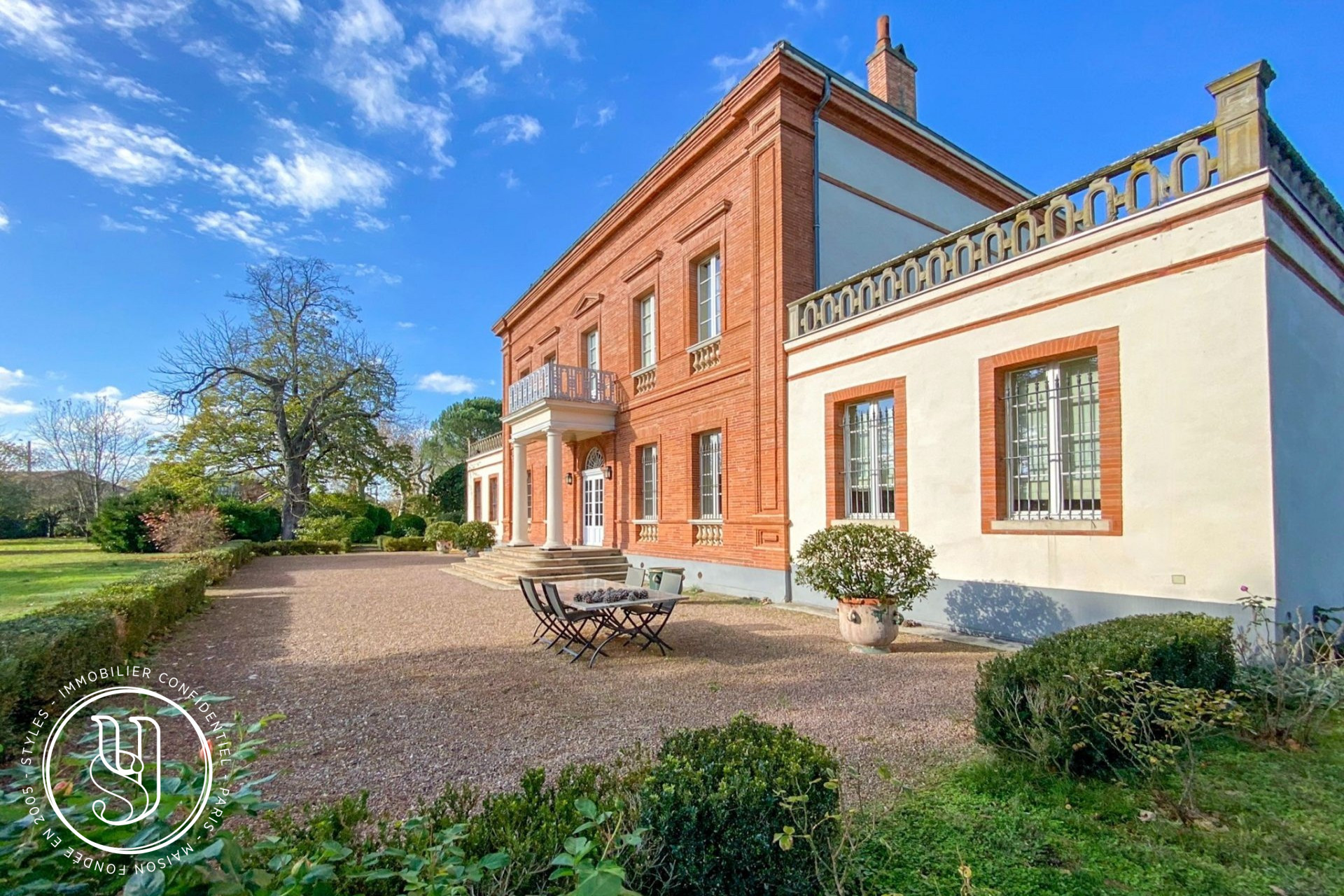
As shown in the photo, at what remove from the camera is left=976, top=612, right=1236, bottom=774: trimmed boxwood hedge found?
350cm

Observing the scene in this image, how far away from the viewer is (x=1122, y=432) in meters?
6.36

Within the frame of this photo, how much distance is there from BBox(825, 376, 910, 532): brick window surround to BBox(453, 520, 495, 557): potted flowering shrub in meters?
12.9

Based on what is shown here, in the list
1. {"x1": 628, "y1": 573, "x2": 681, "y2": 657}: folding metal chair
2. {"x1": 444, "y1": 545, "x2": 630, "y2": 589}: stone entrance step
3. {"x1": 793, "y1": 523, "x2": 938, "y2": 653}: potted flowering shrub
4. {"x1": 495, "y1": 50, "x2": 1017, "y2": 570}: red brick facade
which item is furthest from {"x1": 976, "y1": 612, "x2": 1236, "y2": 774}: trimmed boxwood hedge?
{"x1": 444, "y1": 545, "x2": 630, "y2": 589}: stone entrance step

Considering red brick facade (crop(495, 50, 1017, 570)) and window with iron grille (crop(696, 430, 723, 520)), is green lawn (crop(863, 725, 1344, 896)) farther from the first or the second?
window with iron grille (crop(696, 430, 723, 520))

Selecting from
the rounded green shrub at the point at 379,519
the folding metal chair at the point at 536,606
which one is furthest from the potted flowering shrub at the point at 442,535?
the folding metal chair at the point at 536,606

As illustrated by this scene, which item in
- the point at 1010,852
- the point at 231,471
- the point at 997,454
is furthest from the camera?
the point at 231,471

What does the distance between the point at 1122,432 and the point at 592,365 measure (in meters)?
13.3

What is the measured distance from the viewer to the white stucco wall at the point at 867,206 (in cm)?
1113

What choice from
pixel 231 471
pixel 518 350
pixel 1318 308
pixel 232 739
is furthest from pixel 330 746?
pixel 231 471

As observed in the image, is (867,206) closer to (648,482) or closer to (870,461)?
(870,461)

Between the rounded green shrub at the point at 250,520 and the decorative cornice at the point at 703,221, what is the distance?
71.6ft

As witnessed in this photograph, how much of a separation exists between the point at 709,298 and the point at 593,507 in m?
6.84

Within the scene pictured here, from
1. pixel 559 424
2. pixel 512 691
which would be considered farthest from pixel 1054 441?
pixel 559 424

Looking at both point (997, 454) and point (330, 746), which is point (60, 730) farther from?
point (997, 454)
